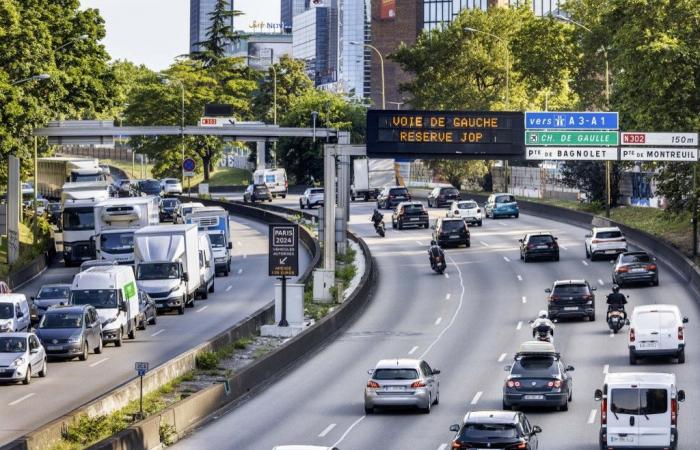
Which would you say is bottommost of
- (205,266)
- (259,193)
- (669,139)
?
(205,266)

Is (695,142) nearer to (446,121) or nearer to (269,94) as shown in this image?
(446,121)

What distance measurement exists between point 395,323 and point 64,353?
1418 centimetres

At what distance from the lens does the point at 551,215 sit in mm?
96062

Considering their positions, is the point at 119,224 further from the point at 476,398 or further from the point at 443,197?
the point at 443,197

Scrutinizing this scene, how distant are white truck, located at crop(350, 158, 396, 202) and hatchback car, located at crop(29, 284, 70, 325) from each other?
59252 millimetres

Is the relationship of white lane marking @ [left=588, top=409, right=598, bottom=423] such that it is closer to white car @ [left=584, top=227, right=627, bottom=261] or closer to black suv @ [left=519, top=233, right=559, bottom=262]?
white car @ [left=584, top=227, right=627, bottom=261]

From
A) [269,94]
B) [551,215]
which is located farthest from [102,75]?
[269,94]

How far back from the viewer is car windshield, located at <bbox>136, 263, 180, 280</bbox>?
58.1 meters

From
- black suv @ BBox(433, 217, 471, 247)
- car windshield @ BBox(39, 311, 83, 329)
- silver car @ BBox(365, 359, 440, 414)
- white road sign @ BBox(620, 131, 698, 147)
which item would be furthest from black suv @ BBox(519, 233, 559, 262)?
silver car @ BBox(365, 359, 440, 414)

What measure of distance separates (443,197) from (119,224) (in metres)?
40.8

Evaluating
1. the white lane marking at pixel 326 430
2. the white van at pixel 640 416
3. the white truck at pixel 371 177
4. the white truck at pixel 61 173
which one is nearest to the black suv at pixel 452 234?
the white truck at pixel 371 177

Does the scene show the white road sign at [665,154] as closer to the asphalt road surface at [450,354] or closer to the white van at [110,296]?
the asphalt road surface at [450,354]

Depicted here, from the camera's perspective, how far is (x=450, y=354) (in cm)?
4684

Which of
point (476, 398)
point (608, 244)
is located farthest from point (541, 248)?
point (476, 398)
